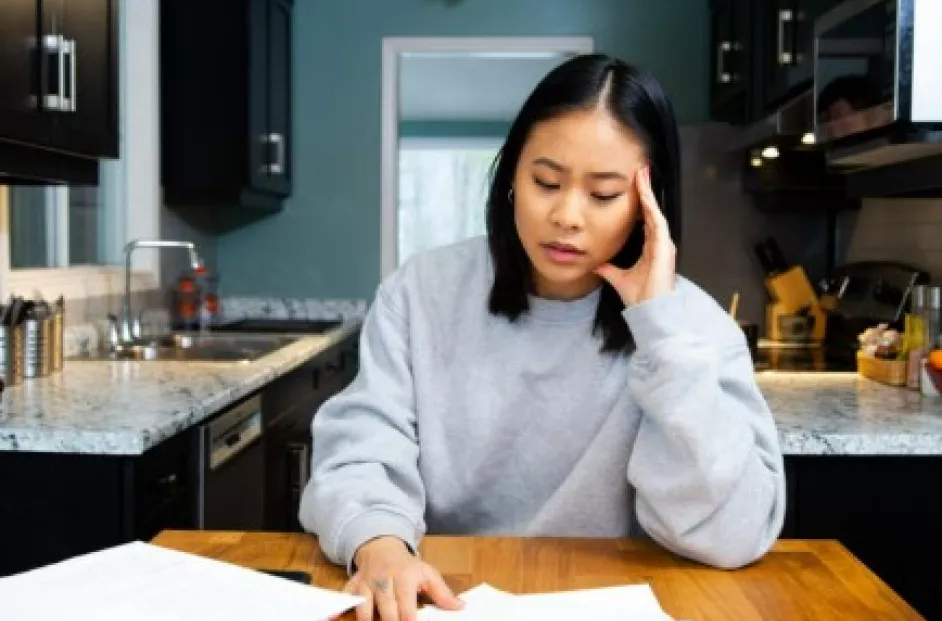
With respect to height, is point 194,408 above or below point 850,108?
below

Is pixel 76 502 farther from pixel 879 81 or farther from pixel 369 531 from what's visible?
pixel 879 81

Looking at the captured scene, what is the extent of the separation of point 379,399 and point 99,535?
79 centimetres

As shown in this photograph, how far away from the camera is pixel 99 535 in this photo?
6.42 feet

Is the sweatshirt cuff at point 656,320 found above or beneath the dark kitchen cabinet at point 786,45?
beneath

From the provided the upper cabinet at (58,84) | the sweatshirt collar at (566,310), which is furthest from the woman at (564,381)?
the upper cabinet at (58,84)

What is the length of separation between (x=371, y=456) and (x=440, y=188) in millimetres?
8439

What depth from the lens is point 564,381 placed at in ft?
4.80

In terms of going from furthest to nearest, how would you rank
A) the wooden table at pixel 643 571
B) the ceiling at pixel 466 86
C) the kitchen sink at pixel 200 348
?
the ceiling at pixel 466 86, the kitchen sink at pixel 200 348, the wooden table at pixel 643 571

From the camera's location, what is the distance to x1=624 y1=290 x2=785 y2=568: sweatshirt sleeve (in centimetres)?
127

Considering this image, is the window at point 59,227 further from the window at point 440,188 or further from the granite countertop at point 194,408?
the window at point 440,188

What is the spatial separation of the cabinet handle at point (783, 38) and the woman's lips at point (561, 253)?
213cm

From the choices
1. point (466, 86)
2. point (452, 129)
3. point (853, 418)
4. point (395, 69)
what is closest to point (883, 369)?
point (853, 418)

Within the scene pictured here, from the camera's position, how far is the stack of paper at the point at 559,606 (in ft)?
3.45

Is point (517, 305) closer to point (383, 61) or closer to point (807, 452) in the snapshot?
point (807, 452)
